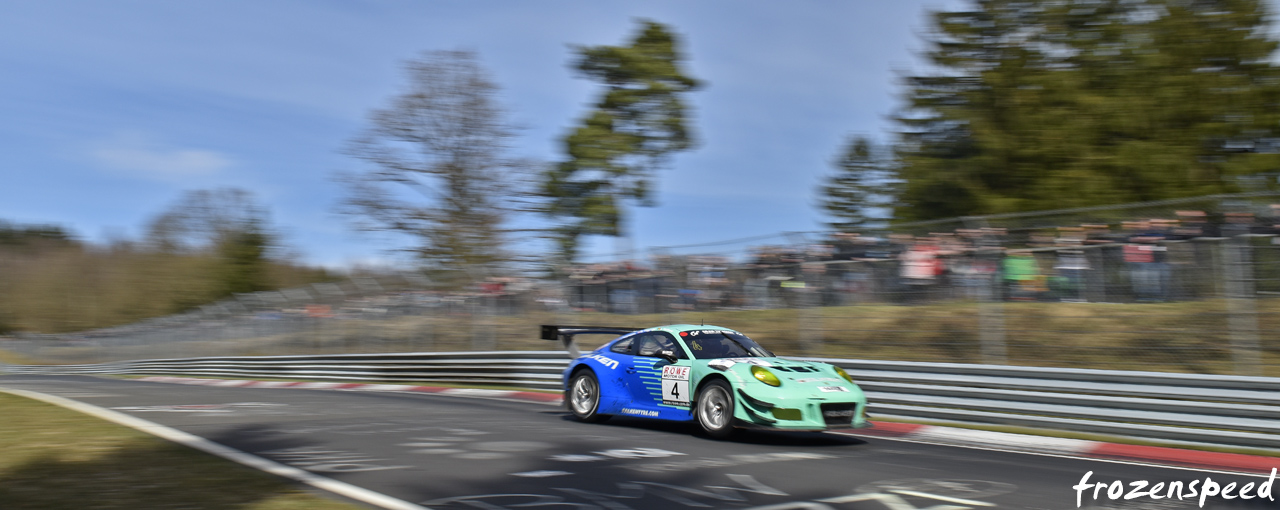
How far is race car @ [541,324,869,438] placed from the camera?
910 centimetres

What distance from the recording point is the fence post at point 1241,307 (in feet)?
29.8

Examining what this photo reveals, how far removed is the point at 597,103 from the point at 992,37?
13.0 meters

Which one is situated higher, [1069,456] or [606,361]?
[606,361]

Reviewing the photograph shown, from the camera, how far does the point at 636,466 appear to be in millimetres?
7613

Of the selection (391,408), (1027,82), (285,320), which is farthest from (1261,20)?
(285,320)

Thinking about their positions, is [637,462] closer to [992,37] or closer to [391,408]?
[391,408]

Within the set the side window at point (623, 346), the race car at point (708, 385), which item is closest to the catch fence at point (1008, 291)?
the race car at point (708, 385)

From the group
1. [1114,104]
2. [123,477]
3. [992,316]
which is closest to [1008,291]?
[992,316]

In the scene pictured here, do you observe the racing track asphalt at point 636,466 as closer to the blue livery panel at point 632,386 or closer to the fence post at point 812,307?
the blue livery panel at point 632,386

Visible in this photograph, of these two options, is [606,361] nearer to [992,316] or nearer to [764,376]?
[764,376]

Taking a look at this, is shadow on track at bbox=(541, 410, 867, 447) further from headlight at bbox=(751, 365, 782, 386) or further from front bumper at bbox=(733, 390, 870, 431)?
headlight at bbox=(751, 365, 782, 386)

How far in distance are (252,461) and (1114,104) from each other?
84.5ft

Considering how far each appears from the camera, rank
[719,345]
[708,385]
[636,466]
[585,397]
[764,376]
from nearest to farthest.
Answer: [636,466]
[764,376]
[708,385]
[719,345]
[585,397]

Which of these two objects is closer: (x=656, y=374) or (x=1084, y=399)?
(x=1084, y=399)
